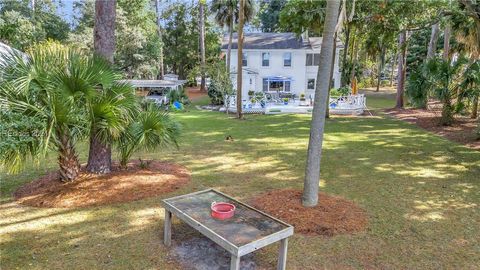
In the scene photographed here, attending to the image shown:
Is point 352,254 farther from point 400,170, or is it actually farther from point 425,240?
point 400,170

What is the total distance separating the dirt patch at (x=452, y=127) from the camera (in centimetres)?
1176

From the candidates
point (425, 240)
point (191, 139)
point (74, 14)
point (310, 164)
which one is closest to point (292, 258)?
point (310, 164)

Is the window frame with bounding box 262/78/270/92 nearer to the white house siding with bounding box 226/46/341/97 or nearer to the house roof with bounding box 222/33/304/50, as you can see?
the white house siding with bounding box 226/46/341/97

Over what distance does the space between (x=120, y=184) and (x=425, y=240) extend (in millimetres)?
5284

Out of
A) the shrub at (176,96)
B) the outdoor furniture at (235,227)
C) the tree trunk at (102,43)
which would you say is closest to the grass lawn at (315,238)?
the outdoor furniture at (235,227)

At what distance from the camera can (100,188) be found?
634cm

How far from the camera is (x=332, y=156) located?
9672mm

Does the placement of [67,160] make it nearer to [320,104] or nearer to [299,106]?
[320,104]

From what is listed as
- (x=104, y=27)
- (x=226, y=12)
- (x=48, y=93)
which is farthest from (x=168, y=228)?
(x=226, y=12)

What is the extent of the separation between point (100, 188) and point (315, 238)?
4052mm

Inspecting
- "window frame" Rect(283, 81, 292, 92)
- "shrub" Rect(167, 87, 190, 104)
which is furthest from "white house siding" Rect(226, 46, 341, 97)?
"shrub" Rect(167, 87, 190, 104)

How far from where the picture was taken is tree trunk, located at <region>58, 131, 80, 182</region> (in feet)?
19.4

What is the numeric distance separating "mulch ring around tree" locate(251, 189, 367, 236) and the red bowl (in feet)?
4.03

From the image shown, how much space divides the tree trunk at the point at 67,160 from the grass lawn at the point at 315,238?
956 millimetres
